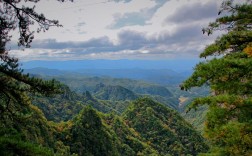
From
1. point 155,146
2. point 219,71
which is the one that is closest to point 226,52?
point 219,71

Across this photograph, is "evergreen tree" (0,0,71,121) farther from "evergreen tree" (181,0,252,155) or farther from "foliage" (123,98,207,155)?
"foliage" (123,98,207,155)

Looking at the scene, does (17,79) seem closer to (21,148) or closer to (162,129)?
(21,148)

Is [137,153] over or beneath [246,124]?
beneath

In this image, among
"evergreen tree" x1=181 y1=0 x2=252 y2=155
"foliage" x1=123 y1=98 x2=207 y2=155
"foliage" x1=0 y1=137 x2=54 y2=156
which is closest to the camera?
"foliage" x1=0 y1=137 x2=54 y2=156

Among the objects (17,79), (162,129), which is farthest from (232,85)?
(162,129)

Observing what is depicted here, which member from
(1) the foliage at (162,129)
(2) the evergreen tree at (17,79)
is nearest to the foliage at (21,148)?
(2) the evergreen tree at (17,79)

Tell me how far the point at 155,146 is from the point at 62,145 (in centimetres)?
5231

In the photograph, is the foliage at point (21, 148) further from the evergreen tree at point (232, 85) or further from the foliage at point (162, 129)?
the foliage at point (162, 129)

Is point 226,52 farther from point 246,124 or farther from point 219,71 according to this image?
point 246,124

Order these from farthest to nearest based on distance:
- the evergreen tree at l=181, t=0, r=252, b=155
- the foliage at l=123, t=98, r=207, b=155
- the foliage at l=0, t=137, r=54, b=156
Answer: the foliage at l=123, t=98, r=207, b=155
the evergreen tree at l=181, t=0, r=252, b=155
the foliage at l=0, t=137, r=54, b=156

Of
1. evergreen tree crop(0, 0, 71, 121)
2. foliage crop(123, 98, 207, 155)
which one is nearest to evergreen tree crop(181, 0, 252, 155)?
evergreen tree crop(0, 0, 71, 121)

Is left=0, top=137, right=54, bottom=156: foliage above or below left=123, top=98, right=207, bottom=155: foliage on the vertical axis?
above

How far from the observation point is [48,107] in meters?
137

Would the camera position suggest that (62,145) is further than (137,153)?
No
